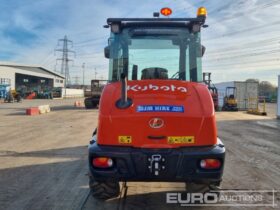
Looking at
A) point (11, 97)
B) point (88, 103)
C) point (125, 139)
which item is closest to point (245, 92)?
A: point (88, 103)

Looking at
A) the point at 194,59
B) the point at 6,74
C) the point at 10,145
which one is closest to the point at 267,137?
the point at 194,59

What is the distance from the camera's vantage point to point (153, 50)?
Result: 5160 mm

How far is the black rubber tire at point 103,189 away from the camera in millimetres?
4470

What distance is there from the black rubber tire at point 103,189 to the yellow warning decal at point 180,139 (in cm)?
114

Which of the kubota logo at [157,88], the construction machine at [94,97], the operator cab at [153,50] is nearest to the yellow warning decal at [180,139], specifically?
the kubota logo at [157,88]

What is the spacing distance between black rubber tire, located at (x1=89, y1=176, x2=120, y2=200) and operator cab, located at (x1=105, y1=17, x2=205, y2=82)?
5.26ft

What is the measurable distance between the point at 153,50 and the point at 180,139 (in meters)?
1.82

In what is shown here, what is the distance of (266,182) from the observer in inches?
230

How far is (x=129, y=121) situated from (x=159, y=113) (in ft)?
1.23

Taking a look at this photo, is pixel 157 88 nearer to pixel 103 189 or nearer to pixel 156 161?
pixel 156 161

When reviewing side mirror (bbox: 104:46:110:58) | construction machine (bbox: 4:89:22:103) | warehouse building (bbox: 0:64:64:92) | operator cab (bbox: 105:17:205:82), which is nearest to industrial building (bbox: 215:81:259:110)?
construction machine (bbox: 4:89:22:103)

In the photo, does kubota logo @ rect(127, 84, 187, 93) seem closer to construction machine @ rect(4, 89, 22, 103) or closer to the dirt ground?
the dirt ground

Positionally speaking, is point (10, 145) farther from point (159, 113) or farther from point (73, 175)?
point (159, 113)

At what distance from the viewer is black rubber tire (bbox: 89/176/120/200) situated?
176 inches
